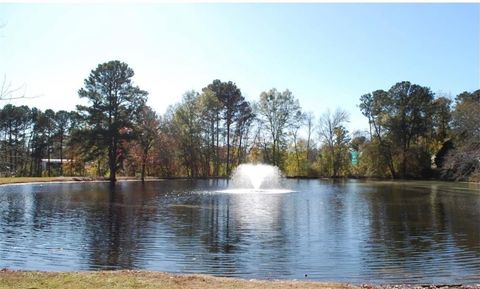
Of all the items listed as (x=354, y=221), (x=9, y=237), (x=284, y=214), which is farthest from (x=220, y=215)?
(x=9, y=237)

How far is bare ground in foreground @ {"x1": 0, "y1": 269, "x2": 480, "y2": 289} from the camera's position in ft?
28.2

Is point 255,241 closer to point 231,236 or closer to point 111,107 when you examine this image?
point 231,236

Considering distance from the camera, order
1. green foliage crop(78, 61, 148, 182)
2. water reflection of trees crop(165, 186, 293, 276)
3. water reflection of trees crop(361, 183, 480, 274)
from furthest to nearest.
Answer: green foliage crop(78, 61, 148, 182) < water reflection of trees crop(361, 183, 480, 274) < water reflection of trees crop(165, 186, 293, 276)

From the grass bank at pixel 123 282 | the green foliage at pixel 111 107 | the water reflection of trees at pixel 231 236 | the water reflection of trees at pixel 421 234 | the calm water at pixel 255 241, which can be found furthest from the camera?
the green foliage at pixel 111 107

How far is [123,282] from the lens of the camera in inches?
348

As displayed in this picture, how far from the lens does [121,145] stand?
59500 mm

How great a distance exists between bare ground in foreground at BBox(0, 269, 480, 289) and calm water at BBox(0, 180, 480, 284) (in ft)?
6.21

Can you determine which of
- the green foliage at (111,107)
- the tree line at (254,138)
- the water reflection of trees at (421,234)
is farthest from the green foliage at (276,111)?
the water reflection of trees at (421,234)

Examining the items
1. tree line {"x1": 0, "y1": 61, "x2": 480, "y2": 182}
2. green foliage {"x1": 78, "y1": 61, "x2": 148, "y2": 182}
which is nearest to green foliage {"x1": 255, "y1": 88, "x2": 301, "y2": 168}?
tree line {"x1": 0, "y1": 61, "x2": 480, "y2": 182}

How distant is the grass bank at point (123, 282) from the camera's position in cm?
857

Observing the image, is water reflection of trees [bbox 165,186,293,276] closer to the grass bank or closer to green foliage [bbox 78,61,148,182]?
the grass bank

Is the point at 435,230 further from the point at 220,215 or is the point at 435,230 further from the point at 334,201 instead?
the point at 334,201

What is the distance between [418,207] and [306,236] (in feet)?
43.5

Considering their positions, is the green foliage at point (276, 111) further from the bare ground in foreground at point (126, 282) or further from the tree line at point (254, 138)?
the bare ground in foreground at point (126, 282)
